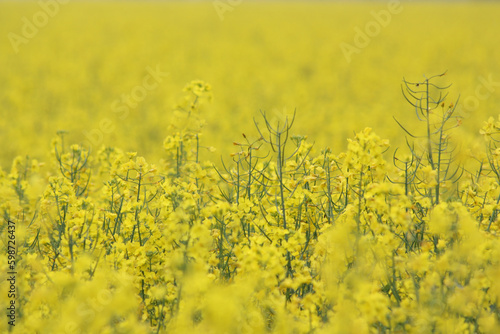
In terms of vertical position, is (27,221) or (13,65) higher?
(13,65)

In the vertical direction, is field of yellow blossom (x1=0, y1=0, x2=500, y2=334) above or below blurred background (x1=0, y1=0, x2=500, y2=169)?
below

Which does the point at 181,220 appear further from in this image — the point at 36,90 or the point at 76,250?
the point at 36,90

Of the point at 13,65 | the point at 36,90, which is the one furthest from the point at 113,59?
the point at 36,90

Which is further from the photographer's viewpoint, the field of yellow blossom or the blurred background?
the blurred background

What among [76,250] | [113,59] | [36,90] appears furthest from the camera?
[113,59]

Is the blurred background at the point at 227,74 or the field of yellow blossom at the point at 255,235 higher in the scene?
the blurred background at the point at 227,74

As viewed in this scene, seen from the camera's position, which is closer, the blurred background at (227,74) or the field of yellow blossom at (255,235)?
the field of yellow blossom at (255,235)

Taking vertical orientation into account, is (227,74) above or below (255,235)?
above

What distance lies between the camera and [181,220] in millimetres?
2391

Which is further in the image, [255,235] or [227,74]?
[227,74]

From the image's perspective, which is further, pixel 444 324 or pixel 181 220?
pixel 181 220

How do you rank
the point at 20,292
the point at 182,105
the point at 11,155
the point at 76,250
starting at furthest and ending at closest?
1. the point at 11,155
2. the point at 182,105
3. the point at 76,250
4. the point at 20,292

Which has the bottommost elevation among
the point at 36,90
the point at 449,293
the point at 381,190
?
the point at 449,293

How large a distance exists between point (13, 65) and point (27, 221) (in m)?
13.6
